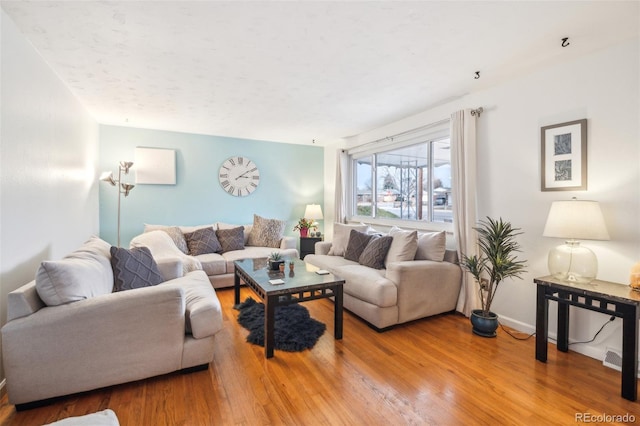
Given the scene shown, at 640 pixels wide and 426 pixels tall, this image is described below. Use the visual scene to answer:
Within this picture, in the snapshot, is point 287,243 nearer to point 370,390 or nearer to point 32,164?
point 370,390

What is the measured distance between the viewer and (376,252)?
11.1ft

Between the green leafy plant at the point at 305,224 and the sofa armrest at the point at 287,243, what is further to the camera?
the green leafy plant at the point at 305,224

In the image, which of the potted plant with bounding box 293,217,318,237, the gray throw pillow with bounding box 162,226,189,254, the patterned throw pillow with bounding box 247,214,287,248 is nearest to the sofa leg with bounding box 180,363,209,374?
the gray throw pillow with bounding box 162,226,189,254

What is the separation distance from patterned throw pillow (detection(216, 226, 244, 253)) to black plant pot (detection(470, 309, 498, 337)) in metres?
3.32

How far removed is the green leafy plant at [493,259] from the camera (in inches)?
104

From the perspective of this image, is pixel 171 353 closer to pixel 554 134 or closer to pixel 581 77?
pixel 554 134

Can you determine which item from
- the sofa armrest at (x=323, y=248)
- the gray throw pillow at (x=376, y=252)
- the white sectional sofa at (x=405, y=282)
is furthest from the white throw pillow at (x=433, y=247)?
the sofa armrest at (x=323, y=248)

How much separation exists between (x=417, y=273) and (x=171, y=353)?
2.20m

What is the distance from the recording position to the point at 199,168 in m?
4.87

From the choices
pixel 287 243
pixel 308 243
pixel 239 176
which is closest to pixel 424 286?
pixel 287 243

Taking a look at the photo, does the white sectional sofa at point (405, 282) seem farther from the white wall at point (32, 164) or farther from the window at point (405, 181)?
the white wall at point (32, 164)

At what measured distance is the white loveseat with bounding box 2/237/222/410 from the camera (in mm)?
1640

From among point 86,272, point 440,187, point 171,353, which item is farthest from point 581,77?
point 86,272

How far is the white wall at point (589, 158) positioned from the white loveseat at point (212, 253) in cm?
287
